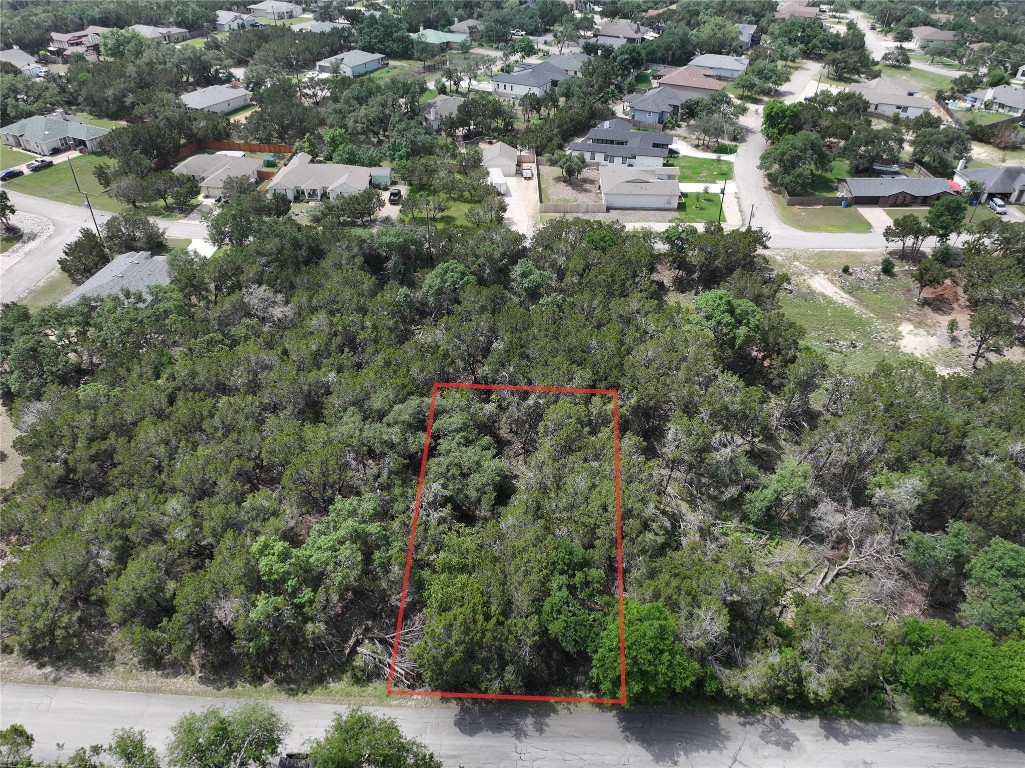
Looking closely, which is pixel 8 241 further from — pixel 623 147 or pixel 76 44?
pixel 76 44

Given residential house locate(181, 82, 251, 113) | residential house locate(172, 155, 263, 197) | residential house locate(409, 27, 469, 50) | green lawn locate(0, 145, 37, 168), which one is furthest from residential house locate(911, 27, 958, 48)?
green lawn locate(0, 145, 37, 168)

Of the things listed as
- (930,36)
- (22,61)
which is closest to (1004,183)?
(930,36)

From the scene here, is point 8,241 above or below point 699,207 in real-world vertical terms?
above

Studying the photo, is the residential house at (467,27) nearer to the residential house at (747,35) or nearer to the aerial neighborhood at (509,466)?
the residential house at (747,35)

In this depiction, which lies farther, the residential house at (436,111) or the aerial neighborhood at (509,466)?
the residential house at (436,111)

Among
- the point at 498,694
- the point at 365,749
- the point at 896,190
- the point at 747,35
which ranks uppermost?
the point at 747,35

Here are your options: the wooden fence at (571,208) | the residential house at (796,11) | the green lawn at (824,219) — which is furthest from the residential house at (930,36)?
the wooden fence at (571,208)

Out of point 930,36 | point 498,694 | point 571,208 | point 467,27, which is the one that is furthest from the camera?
point 467,27
